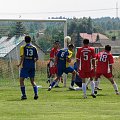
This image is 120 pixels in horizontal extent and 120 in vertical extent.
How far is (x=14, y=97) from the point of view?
21.5 m

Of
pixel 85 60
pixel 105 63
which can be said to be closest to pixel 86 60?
pixel 85 60

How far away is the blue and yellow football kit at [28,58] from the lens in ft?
66.4

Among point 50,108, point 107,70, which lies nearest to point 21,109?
point 50,108

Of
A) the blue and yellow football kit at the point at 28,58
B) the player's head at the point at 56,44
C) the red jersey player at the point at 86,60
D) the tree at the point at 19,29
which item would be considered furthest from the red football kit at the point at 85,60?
the tree at the point at 19,29

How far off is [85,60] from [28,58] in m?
2.07

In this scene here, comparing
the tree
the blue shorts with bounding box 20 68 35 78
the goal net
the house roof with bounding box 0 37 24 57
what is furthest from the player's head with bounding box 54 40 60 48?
the blue shorts with bounding box 20 68 35 78

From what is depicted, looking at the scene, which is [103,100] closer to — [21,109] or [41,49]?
[21,109]

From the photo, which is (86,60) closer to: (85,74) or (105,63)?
(85,74)

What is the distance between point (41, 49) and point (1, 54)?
1799 mm

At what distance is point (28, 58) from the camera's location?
20.3 m

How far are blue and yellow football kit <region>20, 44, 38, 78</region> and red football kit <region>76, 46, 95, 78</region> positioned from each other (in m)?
1.71

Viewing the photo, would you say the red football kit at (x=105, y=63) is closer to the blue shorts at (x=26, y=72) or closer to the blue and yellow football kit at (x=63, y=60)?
the blue and yellow football kit at (x=63, y=60)

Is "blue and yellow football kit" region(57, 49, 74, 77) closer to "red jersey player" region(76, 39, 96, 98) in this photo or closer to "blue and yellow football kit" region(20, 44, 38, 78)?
"red jersey player" region(76, 39, 96, 98)

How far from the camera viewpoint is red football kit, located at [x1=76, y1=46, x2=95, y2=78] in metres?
21.2
